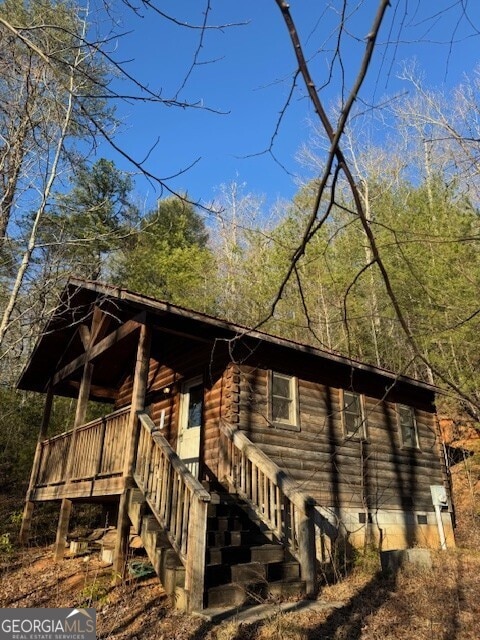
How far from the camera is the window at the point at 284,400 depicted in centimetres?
1057

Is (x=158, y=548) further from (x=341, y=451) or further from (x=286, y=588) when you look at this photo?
(x=341, y=451)

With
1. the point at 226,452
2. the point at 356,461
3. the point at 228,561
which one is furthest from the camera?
the point at 356,461

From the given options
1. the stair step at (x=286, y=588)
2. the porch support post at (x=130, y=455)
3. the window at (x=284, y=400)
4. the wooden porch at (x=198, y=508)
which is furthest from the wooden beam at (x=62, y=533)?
the stair step at (x=286, y=588)

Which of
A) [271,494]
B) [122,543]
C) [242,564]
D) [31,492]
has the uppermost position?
[31,492]

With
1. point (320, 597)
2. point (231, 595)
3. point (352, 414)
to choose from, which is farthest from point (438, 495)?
point (231, 595)

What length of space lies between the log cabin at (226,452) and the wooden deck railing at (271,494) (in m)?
0.03

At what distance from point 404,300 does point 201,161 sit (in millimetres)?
16066

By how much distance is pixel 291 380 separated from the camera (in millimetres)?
11078

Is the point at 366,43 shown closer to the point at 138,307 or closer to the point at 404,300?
the point at 138,307

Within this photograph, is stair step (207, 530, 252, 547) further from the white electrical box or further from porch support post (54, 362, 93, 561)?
the white electrical box

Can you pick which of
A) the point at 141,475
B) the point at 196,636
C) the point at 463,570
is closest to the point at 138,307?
the point at 141,475

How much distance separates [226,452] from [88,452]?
2.81 m

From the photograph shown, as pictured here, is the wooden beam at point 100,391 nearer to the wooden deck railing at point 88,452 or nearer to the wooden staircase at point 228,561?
the wooden deck railing at point 88,452

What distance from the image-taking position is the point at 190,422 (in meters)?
11.2
